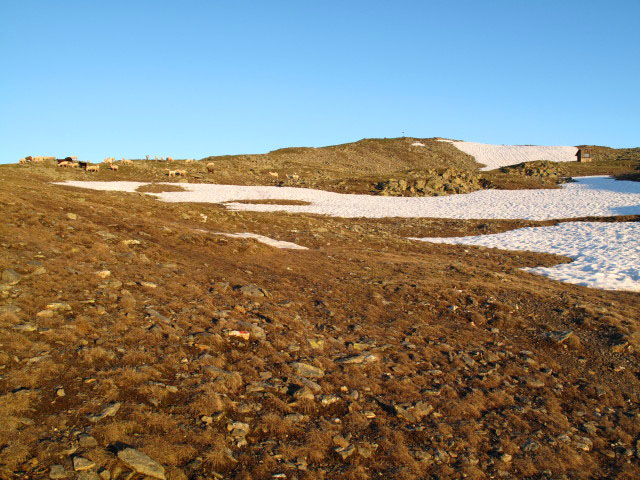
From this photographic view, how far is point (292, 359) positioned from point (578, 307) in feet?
33.3

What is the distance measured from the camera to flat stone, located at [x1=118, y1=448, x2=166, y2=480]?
4.79m

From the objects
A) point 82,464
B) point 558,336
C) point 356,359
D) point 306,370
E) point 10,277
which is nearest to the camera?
point 82,464

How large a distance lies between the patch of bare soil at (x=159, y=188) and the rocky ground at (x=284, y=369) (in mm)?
33120

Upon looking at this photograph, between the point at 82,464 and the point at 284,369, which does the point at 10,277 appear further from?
the point at 284,369

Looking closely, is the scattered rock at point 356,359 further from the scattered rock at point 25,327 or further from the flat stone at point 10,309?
the flat stone at point 10,309

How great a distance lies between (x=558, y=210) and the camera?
4047 centimetres

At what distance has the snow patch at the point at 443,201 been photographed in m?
39.3

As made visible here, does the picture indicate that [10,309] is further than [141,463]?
Yes

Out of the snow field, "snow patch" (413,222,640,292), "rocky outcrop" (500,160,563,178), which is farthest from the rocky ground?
"rocky outcrop" (500,160,563,178)

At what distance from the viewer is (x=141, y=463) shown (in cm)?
485

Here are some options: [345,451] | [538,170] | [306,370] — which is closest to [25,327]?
[306,370]

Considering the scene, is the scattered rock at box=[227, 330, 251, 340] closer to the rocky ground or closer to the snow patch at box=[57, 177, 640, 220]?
the rocky ground

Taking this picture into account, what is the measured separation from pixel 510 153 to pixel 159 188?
9883cm

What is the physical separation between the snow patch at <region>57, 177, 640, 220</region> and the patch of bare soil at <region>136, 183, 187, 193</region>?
3.22ft
